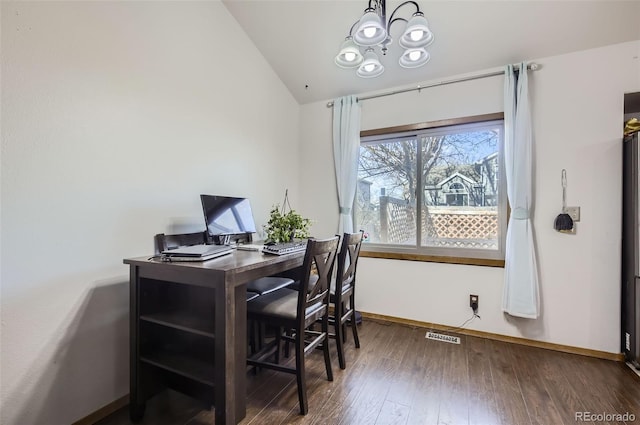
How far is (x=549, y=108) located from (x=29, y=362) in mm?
3761

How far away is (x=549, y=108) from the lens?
241 cm

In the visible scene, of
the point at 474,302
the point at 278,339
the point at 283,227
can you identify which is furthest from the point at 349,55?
the point at 474,302

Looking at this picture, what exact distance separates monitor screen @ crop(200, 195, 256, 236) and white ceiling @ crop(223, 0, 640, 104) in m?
1.60

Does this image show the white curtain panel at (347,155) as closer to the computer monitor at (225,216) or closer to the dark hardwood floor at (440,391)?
the computer monitor at (225,216)

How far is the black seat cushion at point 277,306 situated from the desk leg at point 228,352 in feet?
1.06

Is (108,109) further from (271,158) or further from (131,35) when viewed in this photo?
(271,158)

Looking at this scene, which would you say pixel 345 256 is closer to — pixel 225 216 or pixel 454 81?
pixel 225 216

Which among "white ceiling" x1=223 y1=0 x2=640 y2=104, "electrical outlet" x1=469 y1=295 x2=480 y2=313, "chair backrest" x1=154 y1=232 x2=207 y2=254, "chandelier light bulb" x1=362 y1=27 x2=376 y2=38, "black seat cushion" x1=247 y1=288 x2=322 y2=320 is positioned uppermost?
"white ceiling" x1=223 y1=0 x2=640 y2=104

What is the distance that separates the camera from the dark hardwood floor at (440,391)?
1563 mm

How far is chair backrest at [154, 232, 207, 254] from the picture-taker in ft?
6.06

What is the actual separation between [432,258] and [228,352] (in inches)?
85.8

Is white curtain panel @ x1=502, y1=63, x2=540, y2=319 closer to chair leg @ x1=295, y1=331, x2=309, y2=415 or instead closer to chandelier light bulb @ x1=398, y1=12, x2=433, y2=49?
chandelier light bulb @ x1=398, y1=12, x2=433, y2=49

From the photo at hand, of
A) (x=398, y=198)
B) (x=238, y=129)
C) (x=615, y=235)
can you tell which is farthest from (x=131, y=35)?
(x=615, y=235)

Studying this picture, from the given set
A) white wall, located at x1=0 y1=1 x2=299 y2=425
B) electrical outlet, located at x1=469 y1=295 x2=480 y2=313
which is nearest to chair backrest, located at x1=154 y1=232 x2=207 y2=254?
white wall, located at x1=0 y1=1 x2=299 y2=425
